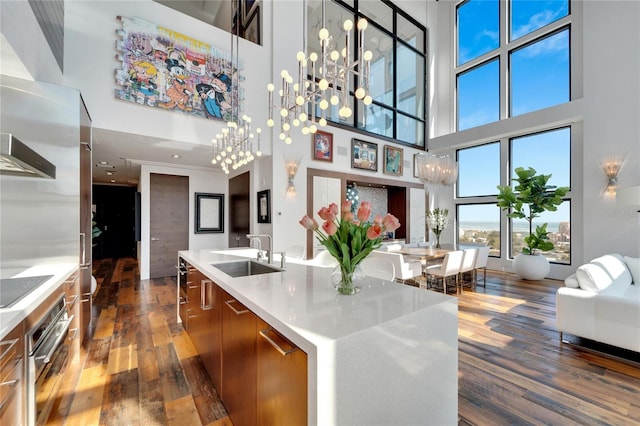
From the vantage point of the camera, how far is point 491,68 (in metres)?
7.19

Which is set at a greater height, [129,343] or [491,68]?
[491,68]

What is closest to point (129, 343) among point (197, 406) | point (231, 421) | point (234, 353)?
point (197, 406)

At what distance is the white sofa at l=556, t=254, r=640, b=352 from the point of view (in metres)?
2.40

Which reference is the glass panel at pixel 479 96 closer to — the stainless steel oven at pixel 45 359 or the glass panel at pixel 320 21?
the glass panel at pixel 320 21

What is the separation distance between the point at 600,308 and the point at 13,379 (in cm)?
423

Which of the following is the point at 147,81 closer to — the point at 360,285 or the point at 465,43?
the point at 360,285

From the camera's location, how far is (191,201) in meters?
6.28

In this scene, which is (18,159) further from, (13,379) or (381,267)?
(381,267)

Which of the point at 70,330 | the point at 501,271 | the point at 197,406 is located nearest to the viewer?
the point at 197,406

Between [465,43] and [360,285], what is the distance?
9051mm

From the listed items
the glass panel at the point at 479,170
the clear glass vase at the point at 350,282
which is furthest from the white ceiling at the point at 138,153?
the glass panel at the point at 479,170

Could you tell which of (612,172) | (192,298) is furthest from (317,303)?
(612,172)

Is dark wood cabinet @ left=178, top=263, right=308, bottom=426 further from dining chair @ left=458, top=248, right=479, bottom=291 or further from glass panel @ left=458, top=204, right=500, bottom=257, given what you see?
glass panel @ left=458, top=204, right=500, bottom=257

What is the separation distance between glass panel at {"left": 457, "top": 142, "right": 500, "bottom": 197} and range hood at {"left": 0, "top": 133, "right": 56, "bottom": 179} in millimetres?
8114
